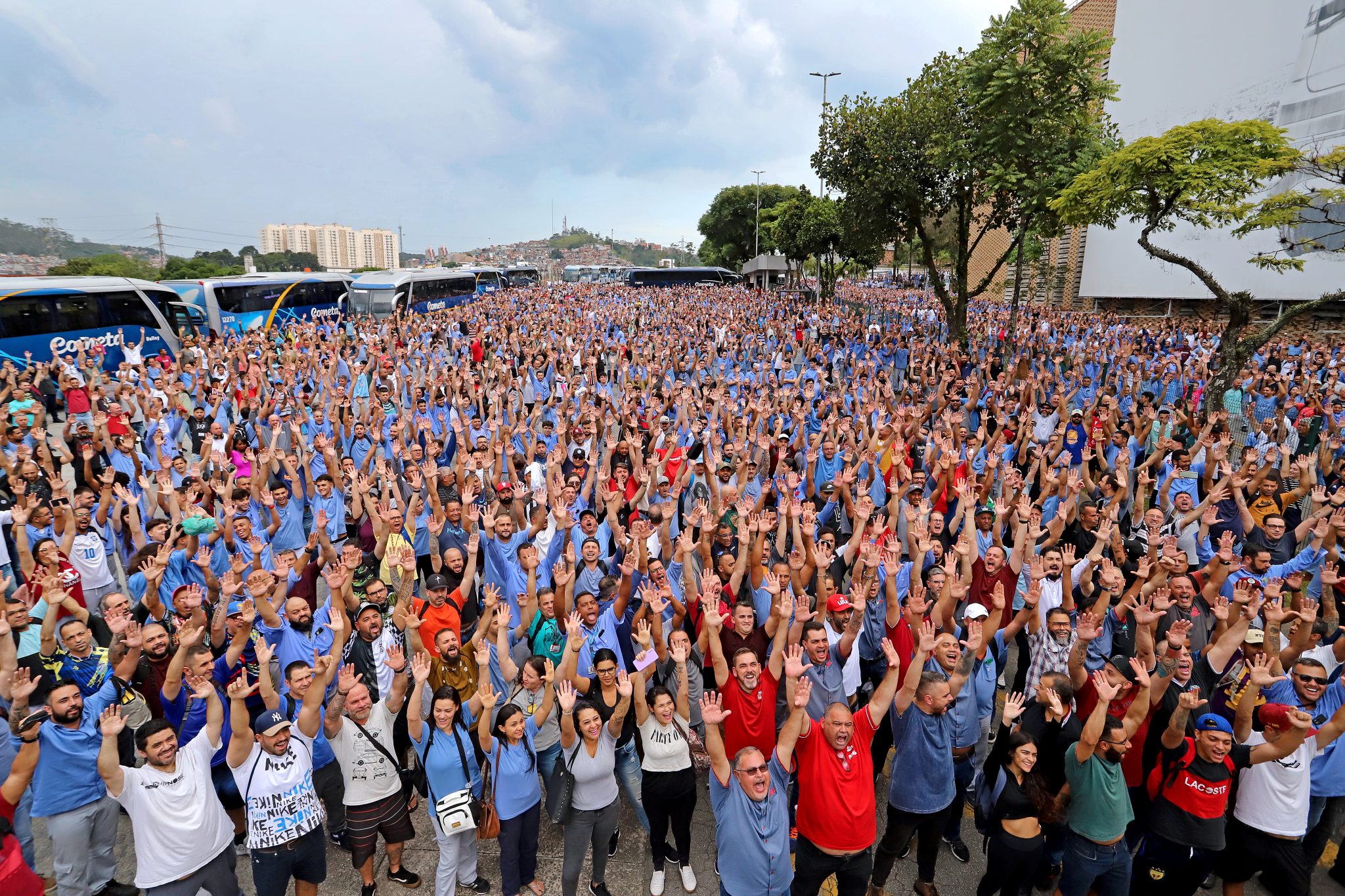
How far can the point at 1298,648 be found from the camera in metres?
3.71

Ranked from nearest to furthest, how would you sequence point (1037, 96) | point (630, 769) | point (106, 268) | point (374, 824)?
point (374, 824) → point (630, 769) → point (1037, 96) → point (106, 268)

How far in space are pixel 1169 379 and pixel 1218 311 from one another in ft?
54.4

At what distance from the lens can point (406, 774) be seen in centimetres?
349

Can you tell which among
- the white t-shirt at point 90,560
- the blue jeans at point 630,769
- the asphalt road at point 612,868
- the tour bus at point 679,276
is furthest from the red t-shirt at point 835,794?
the tour bus at point 679,276

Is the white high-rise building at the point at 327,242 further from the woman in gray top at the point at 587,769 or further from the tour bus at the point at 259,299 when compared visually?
the woman in gray top at the point at 587,769

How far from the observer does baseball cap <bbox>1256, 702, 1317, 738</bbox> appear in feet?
10.4

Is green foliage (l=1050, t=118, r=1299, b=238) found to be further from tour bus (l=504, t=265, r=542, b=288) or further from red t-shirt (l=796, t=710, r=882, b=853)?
tour bus (l=504, t=265, r=542, b=288)

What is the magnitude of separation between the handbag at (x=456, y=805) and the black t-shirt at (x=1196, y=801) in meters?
3.38

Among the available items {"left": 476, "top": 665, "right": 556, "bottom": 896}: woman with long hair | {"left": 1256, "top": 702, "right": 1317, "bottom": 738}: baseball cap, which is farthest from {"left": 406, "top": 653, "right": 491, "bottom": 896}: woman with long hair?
{"left": 1256, "top": 702, "right": 1317, "bottom": 738}: baseball cap

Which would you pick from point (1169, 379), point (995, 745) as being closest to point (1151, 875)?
point (995, 745)

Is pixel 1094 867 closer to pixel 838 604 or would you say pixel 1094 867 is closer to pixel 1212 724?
pixel 1212 724

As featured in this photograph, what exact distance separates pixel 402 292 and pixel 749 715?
25.7 m

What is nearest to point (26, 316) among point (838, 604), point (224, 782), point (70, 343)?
point (70, 343)

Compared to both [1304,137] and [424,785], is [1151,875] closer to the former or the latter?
[424,785]
